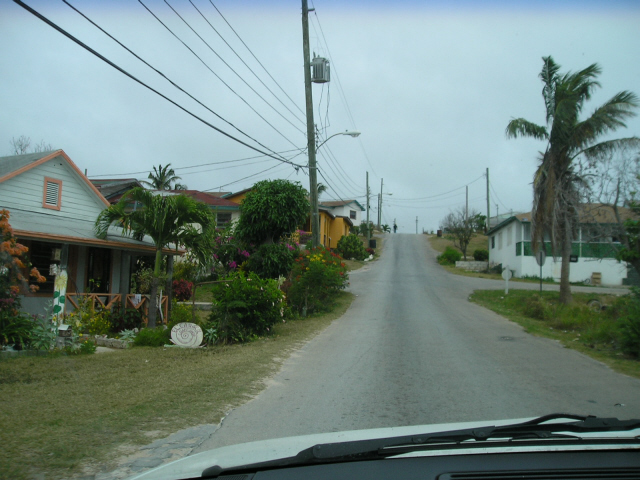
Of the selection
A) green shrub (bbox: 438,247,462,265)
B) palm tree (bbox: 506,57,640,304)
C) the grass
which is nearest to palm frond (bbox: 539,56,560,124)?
palm tree (bbox: 506,57,640,304)

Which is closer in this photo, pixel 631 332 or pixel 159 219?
pixel 631 332

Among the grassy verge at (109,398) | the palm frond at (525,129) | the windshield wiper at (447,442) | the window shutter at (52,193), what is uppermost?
the palm frond at (525,129)

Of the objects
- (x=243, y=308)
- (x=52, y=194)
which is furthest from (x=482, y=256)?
(x=52, y=194)

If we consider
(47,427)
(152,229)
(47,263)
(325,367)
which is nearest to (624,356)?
(325,367)

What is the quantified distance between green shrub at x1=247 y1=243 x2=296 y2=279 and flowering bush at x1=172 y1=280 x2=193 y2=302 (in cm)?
372

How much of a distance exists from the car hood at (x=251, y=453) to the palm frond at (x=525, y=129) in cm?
1954

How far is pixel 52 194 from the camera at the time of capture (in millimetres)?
16469

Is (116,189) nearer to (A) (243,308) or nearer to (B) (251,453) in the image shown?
(A) (243,308)

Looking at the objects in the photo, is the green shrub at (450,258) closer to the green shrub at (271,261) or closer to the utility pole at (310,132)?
the utility pole at (310,132)

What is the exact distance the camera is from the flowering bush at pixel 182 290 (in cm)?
2188

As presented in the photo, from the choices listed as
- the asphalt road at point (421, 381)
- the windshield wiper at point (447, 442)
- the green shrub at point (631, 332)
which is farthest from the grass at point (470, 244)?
the windshield wiper at point (447, 442)

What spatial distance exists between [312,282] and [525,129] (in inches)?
412

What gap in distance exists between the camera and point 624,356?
36.9 feet

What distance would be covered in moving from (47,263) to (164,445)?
12.0 meters
